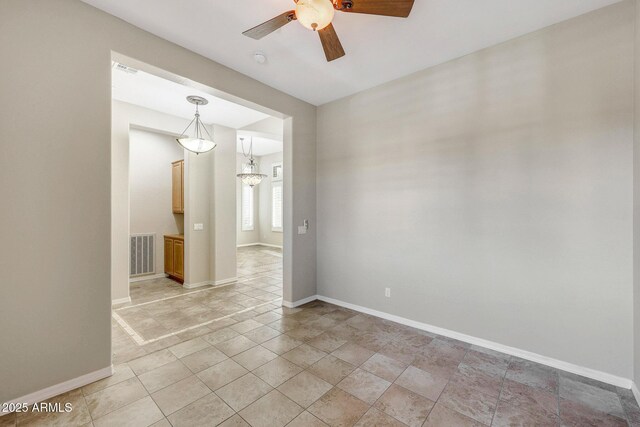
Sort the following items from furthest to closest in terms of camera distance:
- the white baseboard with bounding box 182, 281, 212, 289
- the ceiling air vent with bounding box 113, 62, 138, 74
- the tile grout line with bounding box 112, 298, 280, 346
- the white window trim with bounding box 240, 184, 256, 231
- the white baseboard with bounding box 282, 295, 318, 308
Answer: the white window trim with bounding box 240, 184, 256, 231 < the white baseboard with bounding box 182, 281, 212, 289 < the white baseboard with bounding box 282, 295, 318, 308 < the ceiling air vent with bounding box 113, 62, 138, 74 < the tile grout line with bounding box 112, 298, 280, 346

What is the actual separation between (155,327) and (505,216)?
4.20 metres

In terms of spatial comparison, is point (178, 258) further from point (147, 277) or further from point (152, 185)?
point (152, 185)

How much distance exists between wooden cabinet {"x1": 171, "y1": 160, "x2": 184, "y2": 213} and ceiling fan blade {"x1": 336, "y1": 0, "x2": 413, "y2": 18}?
473cm

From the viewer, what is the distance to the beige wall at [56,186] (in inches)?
73.7

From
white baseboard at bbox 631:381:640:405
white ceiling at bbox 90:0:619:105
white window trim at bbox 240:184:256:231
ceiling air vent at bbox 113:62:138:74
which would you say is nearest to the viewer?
white baseboard at bbox 631:381:640:405

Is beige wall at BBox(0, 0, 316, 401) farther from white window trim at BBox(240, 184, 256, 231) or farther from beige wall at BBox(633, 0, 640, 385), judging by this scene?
white window trim at BBox(240, 184, 256, 231)

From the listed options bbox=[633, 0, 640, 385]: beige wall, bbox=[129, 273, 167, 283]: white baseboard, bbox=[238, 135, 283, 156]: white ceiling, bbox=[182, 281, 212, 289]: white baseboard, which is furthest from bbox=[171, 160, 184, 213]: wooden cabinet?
bbox=[633, 0, 640, 385]: beige wall

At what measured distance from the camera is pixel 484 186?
2768mm

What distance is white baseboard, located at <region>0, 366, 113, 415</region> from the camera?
1.92 meters

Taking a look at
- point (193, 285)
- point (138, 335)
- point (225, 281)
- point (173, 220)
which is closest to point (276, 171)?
point (173, 220)

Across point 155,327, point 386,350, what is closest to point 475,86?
point 386,350

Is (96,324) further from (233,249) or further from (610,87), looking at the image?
(610,87)

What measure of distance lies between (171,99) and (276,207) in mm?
6387

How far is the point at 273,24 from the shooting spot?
6.43 ft
